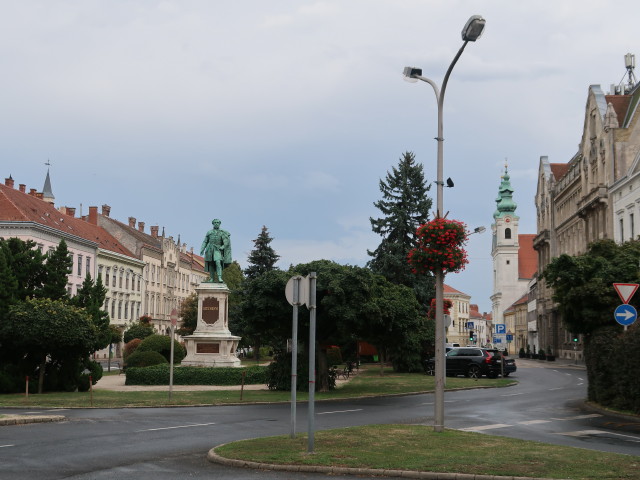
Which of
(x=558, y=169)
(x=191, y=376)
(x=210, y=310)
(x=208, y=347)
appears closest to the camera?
(x=191, y=376)

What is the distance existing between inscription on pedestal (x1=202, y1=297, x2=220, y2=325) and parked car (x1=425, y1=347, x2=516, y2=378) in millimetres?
13109

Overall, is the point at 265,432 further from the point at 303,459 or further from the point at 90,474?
the point at 90,474

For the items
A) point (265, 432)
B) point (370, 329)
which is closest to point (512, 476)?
point (265, 432)

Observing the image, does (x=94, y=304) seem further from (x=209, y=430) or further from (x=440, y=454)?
(x=440, y=454)

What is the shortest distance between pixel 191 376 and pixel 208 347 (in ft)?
9.25

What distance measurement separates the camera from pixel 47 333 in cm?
2964

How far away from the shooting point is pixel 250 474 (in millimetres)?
11500

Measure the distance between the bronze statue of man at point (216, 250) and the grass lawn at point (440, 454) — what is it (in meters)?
24.3

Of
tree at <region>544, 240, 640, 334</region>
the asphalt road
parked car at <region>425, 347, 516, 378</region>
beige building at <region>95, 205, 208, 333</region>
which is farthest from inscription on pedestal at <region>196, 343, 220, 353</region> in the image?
beige building at <region>95, 205, 208, 333</region>

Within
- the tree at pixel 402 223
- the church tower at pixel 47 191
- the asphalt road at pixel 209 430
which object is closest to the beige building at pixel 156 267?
the church tower at pixel 47 191

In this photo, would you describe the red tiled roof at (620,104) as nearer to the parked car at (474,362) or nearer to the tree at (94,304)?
the parked car at (474,362)

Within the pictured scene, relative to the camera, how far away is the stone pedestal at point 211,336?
36.9m

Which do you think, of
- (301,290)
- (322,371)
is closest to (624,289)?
(301,290)

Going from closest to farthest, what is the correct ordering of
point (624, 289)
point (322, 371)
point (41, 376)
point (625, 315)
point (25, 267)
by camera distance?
point (624, 289), point (625, 315), point (41, 376), point (322, 371), point (25, 267)
